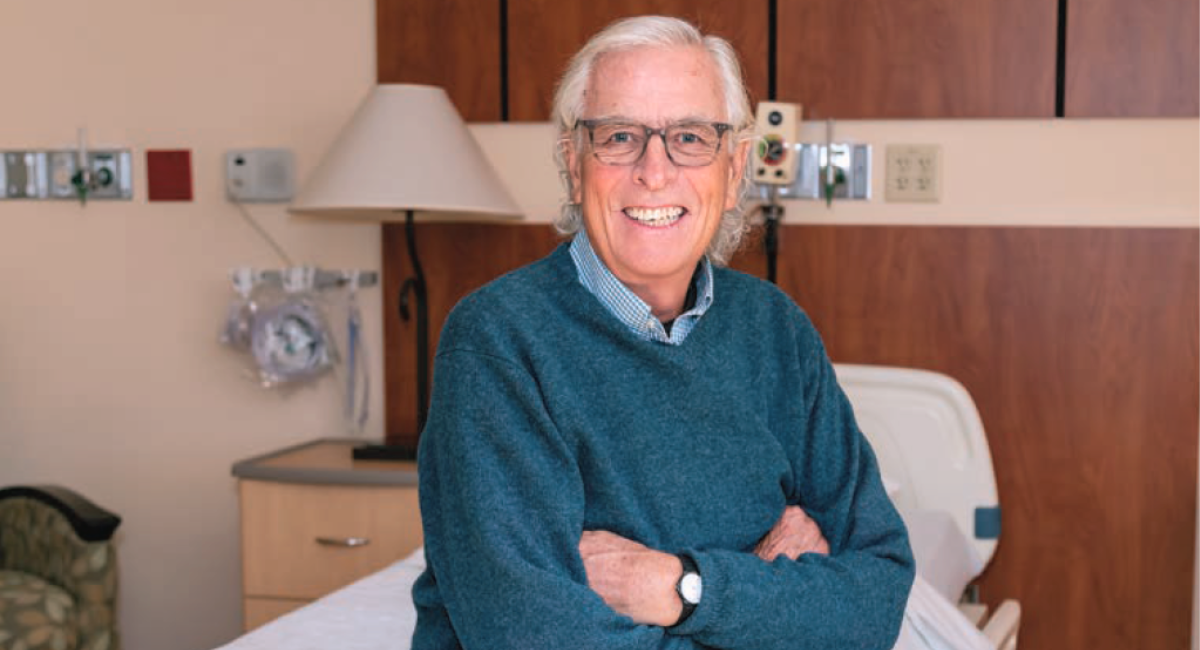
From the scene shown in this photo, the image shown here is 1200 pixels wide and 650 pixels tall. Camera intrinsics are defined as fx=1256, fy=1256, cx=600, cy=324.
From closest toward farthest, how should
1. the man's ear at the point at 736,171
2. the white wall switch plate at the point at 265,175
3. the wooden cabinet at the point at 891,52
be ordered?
the man's ear at the point at 736,171 → the wooden cabinet at the point at 891,52 → the white wall switch plate at the point at 265,175

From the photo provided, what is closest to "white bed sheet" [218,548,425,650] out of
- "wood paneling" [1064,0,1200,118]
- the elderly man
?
the elderly man

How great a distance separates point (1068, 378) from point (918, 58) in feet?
2.71

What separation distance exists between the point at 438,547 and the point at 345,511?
5.30 feet

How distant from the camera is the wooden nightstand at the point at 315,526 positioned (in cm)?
291

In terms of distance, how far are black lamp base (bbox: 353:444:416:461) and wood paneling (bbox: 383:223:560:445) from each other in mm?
131

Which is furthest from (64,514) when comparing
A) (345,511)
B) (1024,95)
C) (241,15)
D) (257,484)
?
(1024,95)

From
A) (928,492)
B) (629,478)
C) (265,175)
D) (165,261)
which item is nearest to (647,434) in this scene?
(629,478)

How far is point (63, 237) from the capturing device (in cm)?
351

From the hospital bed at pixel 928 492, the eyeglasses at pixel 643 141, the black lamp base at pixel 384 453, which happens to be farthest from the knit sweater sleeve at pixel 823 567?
the black lamp base at pixel 384 453

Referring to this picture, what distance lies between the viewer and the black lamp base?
10.1ft

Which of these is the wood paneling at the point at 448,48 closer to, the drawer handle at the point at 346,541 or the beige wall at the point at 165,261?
the beige wall at the point at 165,261

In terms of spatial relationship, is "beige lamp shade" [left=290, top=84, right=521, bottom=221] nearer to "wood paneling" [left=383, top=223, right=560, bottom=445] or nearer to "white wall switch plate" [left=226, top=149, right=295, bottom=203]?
"wood paneling" [left=383, top=223, right=560, bottom=445]

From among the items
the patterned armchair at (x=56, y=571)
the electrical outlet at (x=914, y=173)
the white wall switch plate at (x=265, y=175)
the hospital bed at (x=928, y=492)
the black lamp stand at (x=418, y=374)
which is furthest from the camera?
the white wall switch plate at (x=265, y=175)

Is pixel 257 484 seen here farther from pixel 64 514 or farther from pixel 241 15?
pixel 241 15
